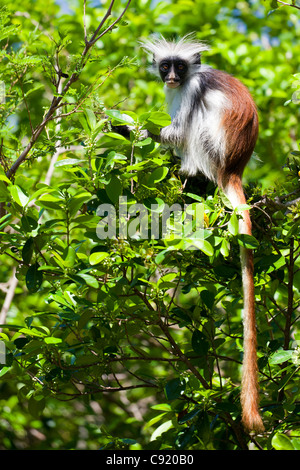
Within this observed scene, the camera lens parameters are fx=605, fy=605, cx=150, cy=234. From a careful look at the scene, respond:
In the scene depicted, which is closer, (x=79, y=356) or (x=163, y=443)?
(x=79, y=356)

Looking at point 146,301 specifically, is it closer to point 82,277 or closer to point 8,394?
point 82,277

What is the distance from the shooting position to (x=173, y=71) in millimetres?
4324

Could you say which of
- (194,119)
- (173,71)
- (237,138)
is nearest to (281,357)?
(237,138)

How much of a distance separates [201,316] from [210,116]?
5.09ft

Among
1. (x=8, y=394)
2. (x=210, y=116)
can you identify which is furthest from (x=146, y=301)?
→ (x=8, y=394)

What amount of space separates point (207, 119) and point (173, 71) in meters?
0.51

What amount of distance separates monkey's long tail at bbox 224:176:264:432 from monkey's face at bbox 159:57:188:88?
5.29ft

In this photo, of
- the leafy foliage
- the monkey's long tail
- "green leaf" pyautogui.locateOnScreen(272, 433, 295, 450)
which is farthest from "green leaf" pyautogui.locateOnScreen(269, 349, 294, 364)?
"green leaf" pyautogui.locateOnScreen(272, 433, 295, 450)

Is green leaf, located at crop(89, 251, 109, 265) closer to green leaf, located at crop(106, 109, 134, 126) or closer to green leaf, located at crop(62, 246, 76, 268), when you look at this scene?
green leaf, located at crop(62, 246, 76, 268)

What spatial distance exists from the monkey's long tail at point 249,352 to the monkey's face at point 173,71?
63.5 inches

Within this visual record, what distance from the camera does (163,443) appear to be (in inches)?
125

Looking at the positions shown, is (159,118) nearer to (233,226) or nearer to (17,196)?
(233,226)

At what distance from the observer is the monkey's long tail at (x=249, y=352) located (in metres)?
2.63
